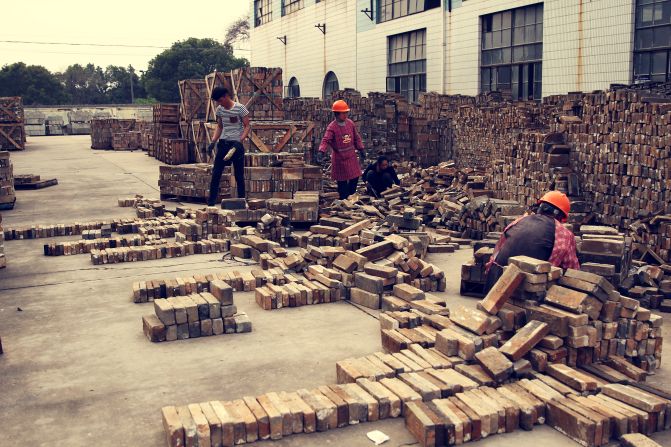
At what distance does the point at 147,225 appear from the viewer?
12.1 meters

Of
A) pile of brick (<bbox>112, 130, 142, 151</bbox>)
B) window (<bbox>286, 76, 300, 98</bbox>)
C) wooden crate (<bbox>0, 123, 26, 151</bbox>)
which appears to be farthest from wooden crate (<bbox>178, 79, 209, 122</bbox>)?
window (<bbox>286, 76, 300, 98</bbox>)

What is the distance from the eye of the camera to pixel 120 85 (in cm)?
9544

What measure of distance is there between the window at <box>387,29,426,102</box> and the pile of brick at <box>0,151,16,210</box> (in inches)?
695

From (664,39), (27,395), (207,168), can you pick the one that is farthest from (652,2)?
(27,395)

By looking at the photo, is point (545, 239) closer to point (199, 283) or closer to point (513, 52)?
point (199, 283)

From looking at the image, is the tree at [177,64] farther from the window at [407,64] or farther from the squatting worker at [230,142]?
the squatting worker at [230,142]

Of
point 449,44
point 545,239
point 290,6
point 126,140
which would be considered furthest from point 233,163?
point 290,6

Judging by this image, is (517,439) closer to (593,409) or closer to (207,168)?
(593,409)

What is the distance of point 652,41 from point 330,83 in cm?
2342

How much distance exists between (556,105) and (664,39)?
3028mm

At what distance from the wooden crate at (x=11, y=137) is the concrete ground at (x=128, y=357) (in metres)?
25.7

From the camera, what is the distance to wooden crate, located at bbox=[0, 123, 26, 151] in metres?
32.9

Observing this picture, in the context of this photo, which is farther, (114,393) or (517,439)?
(114,393)

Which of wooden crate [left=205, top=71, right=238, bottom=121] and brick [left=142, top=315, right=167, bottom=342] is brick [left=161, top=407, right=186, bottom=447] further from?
wooden crate [left=205, top=71, right=238, bottom=121]
